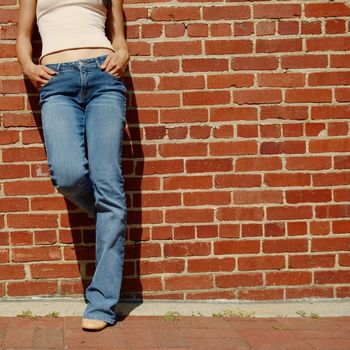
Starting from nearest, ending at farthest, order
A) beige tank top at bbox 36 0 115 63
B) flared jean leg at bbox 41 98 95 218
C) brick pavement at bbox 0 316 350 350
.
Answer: brick pavement at bbox 0 316 350 350, flared jean leg at bbox 41 98 95 218, beige tank top at bbox 36 0 115 63

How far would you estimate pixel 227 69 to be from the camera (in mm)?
3424

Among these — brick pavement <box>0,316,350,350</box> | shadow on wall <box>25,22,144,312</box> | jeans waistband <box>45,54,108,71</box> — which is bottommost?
brick pavement <box>0,316,350,350</box>

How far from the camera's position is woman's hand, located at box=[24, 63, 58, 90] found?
3.01 m

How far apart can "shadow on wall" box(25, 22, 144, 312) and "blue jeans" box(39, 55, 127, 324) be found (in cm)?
36

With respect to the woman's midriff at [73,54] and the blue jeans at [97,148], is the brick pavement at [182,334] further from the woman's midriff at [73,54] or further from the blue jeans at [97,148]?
the woman's midriff at [73,54]

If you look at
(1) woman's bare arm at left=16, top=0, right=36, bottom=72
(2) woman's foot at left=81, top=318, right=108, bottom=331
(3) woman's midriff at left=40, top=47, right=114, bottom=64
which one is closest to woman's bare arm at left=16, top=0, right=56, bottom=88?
(1) woman's bare arm at left=16, top=0, right=36, bottom=72

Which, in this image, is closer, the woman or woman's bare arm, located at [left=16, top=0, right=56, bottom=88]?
the woman

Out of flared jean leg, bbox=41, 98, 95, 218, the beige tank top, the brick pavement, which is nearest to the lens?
the brick pavement

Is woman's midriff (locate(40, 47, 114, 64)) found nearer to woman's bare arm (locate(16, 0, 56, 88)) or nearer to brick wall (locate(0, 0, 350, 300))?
woman's bare arm (locate(16, 0, 56, 88))

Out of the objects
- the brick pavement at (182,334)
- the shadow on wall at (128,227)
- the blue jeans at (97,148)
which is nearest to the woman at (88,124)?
the blue jeans at (97,148)

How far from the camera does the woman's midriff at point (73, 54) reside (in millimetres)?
3025

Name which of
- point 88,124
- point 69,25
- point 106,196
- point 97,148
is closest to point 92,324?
point 106,196

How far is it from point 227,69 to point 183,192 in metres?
0.75

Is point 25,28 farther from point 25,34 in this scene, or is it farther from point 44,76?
point 44,76
